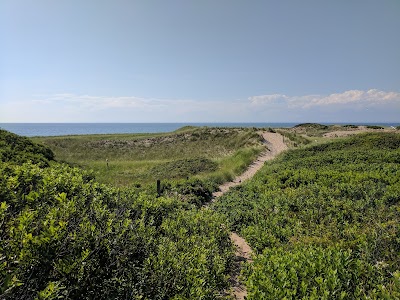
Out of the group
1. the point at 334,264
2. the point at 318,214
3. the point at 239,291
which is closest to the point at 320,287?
the point at 334,264

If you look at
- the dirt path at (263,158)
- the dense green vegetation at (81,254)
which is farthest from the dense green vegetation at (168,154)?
the dense green vegetation at (81,254)

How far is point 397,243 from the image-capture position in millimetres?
7602

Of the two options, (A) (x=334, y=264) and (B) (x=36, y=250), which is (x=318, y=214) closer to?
(A) (x=334, y=264)

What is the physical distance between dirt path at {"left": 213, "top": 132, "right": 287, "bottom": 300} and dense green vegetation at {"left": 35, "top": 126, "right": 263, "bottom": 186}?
102 cm

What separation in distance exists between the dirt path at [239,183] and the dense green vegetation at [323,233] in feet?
A: 1.90

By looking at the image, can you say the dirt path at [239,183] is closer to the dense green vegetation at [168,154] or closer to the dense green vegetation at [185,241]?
the dense green vegetation at [185,241]

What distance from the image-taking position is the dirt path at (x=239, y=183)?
8172mm

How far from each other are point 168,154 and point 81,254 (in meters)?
46.8

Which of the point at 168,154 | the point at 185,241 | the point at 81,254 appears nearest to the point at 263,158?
the point at 168,154

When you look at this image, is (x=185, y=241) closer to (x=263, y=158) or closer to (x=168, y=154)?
(x=263, y=158)

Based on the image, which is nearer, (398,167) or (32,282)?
(32,282)

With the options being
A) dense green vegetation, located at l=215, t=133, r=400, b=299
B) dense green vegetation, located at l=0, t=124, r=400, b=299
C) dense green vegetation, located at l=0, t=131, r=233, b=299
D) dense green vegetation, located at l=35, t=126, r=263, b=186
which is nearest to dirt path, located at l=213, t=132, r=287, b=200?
dense green vegetation, located at l=35, t=126, r=263, b=186

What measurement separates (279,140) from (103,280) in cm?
5188

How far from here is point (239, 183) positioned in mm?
25969
